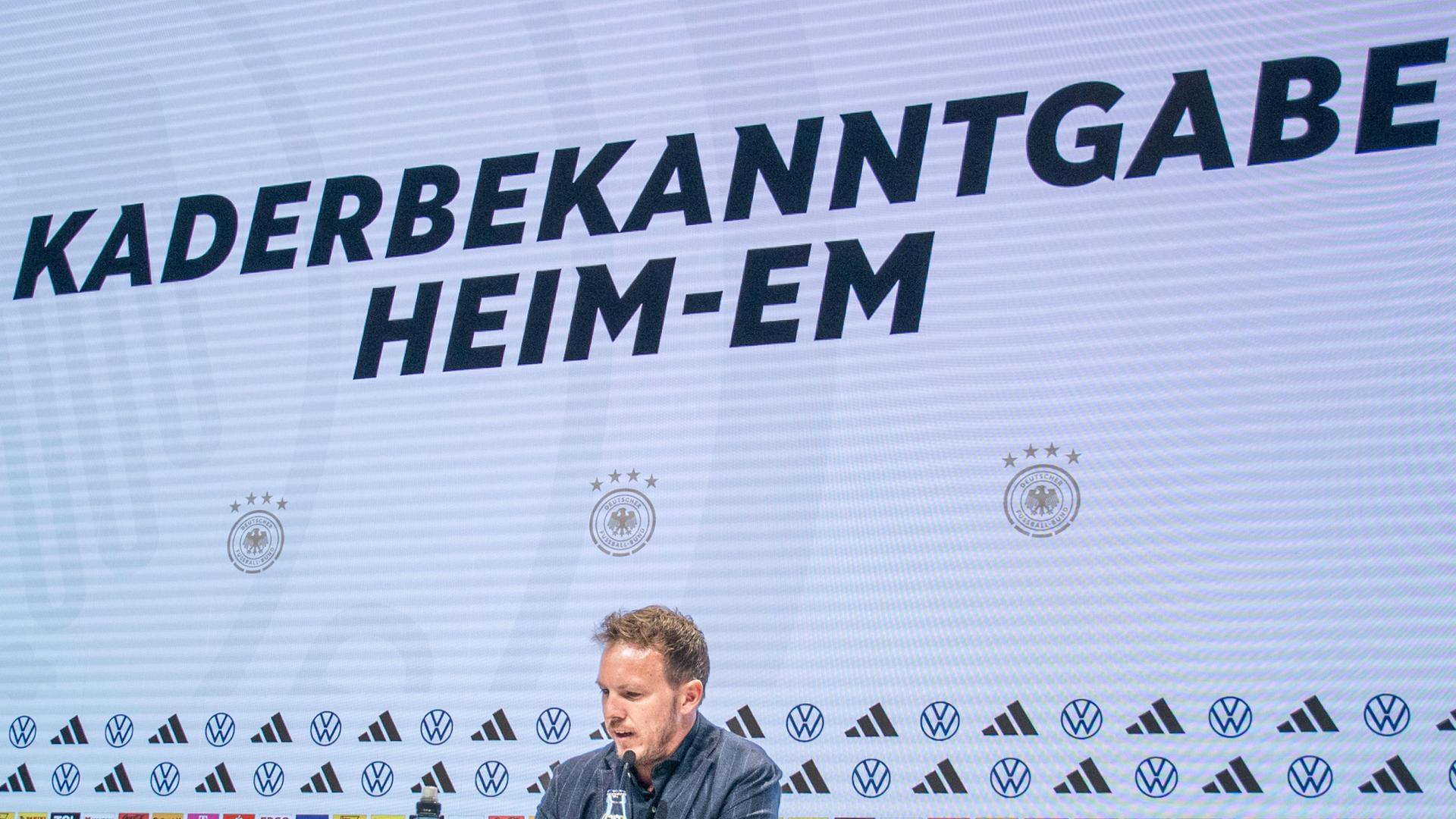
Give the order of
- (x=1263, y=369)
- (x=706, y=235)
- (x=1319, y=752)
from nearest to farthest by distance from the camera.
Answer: (x=1319, y=752), (x=1263, y=369), (x=706, y=235)

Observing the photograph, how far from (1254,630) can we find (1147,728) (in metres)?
0.41

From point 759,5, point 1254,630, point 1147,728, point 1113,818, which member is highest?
point 759,5

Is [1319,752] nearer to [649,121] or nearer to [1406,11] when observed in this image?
[1406,11]

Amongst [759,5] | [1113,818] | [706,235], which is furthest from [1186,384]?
[759,5]

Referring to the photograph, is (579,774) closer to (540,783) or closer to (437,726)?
(540,783)

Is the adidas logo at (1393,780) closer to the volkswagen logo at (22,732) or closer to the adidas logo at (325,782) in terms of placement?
the adidas logo at (325,782)

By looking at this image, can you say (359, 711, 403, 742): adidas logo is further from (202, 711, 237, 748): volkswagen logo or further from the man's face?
the man's face

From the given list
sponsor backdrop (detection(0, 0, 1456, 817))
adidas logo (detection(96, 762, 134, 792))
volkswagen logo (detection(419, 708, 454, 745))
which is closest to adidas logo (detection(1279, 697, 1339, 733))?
sponsor backdrop (detection(0, 0, 1456, 817))

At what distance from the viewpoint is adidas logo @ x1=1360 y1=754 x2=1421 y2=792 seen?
3.68 metres

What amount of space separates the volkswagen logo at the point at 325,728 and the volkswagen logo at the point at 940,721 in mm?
2014

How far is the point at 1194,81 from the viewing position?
4316 millimetres

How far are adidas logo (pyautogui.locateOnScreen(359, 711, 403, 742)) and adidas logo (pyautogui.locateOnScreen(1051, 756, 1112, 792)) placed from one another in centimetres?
219

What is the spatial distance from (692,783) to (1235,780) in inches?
80.1

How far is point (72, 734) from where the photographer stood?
5.05 metres
